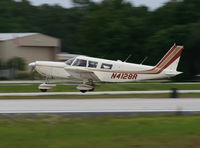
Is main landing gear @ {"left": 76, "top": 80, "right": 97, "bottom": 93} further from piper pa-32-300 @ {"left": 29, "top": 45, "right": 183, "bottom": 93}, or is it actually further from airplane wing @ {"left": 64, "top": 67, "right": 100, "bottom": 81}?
airplane wing @ {"left": 64, "top": 67, "right": 100, "bottom": 81}

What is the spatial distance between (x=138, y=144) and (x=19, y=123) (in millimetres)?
4637

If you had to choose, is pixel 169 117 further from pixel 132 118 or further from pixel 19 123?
pixel 19 123

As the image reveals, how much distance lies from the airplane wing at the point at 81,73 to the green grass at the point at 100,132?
14.8 meters

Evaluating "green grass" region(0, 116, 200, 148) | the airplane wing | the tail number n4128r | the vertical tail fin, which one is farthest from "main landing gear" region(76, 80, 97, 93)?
"green grass" region(0, 116, 200, 148)

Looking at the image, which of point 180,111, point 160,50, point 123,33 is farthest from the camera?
point 123,33

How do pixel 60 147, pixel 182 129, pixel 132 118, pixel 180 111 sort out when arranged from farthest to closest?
pixel 180 111, pixel 132 118, pixel 182 129, pixel 60 147

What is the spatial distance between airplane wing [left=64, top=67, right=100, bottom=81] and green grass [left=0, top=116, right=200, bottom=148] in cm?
1481

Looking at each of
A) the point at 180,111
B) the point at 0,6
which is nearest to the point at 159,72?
the point at 180,111

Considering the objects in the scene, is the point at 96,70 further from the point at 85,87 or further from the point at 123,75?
the point at 85,87

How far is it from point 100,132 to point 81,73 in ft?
60.3

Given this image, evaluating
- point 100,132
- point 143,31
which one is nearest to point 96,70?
point 100,132

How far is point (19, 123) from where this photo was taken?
49.6 ft

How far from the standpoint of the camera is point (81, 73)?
31.6m

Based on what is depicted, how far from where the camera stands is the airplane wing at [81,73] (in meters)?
31.4
